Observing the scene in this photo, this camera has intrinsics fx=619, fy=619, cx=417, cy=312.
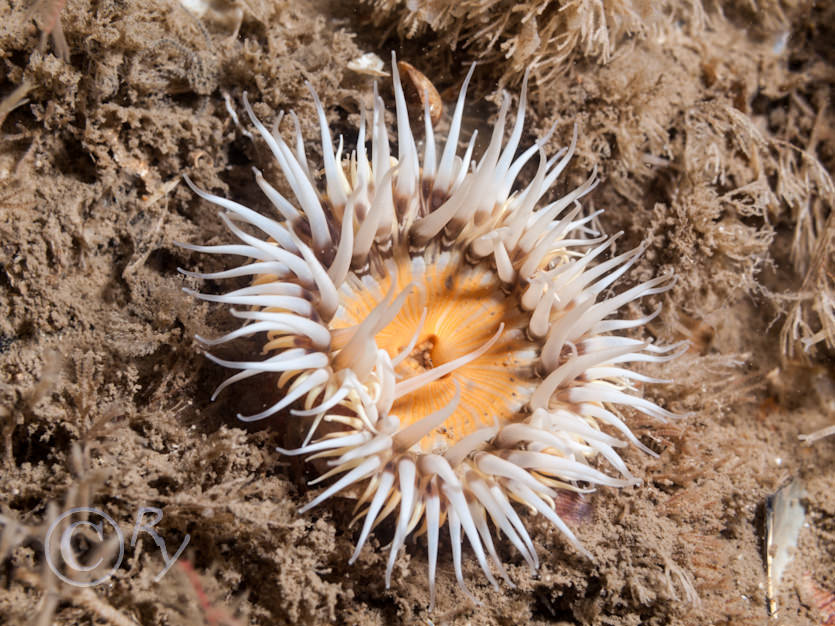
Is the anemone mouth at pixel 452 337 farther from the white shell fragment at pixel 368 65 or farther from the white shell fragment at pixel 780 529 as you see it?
the white shell fragment at pixel 780 529

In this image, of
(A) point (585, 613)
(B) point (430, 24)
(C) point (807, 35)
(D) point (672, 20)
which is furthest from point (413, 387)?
(C) point (807, 35)

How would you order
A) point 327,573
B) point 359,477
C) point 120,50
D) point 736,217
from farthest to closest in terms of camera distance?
point 736,217, point 120,50, point 327,573, point 359,477

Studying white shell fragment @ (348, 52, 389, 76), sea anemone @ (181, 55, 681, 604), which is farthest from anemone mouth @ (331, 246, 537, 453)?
white shell fragment @ (348, 52, 389, 76)

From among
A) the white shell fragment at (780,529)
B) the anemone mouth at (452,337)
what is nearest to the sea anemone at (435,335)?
the anemone mouth at (452,337)

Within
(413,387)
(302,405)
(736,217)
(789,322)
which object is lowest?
(302,405)

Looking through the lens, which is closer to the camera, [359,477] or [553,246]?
[359,477]

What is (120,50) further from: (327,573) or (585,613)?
(585,613)

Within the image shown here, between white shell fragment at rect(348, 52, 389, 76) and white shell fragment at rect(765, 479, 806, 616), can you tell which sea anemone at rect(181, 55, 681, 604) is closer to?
white shell fragment at rect(348, 52, 389, 76)
